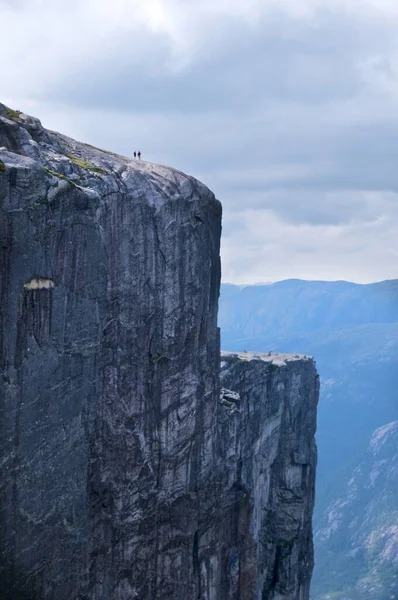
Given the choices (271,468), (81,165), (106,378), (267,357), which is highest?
(81,165)

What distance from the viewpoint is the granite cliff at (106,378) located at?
4075 cm

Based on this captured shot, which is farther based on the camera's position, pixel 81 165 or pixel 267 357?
pixel 267 357

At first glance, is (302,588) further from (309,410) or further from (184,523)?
(184,523)

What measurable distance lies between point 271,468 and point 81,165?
216ft

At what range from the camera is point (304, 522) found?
374 ft

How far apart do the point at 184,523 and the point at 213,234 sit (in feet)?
57.8

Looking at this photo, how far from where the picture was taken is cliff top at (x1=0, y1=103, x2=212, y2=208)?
4309 centimetres

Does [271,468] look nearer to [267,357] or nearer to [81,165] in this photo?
[267,357]

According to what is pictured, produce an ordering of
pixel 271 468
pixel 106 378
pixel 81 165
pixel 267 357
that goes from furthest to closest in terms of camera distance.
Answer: pixel 267 357 < pixel 271 468 < pixel 106 378 < pixel 81 165

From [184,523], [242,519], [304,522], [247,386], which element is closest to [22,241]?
[184,523]

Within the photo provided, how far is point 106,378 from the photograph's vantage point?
47000 millimetres

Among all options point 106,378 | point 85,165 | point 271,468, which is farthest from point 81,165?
point 271,468

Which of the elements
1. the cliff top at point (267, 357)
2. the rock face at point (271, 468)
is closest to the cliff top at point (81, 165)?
the rock face at point (271, 468)

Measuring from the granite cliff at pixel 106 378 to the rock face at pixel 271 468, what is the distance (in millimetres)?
5218
